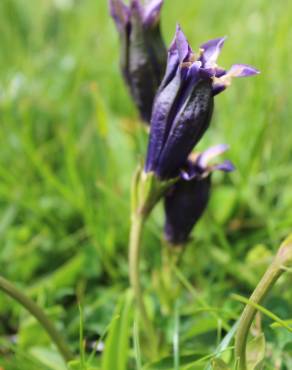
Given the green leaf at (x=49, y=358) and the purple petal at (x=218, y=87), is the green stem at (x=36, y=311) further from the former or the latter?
the purple petal at (x=218, y=87)

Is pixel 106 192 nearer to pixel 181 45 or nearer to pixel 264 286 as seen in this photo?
pixel 181 45

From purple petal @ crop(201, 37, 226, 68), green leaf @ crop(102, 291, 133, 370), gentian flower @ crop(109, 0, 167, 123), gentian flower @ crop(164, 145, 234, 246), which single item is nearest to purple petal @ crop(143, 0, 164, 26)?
gentian flower @ crop(109, 0, 167, 123)

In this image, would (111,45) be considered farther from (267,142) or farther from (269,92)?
(267,142)

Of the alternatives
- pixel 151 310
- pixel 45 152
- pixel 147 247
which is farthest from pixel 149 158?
pixel 45 152

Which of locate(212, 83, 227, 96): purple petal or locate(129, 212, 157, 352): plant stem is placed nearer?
locate(212, 83, 227, 96): purple petal

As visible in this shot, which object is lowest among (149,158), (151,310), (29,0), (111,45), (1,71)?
(151,310)

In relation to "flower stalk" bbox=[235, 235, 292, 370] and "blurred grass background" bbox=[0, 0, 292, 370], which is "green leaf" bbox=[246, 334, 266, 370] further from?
"blurred grass background" bbox=[0, 0, 292, 370]

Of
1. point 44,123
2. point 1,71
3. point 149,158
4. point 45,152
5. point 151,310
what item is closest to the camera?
point 149,158
